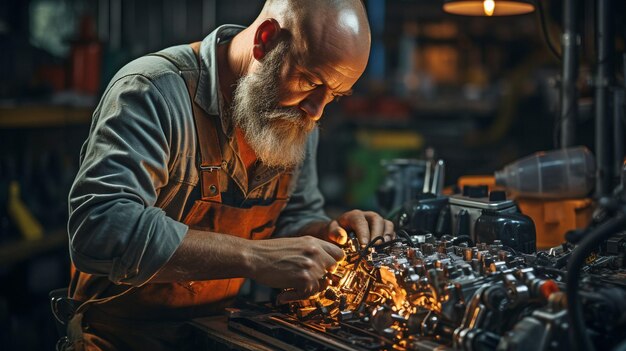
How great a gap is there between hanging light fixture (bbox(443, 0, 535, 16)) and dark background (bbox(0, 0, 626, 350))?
22 cm

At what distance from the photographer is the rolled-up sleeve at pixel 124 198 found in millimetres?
1736

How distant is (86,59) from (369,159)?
244 cm

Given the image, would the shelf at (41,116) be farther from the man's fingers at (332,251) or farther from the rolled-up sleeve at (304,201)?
the man's fingers at (332,251)

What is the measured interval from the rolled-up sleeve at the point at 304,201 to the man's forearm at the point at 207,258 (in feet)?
2.05

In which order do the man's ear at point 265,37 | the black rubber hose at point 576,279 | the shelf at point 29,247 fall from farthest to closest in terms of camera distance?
1. the shelf at point 29,247
2. the man's ear at point 265,37
3. the black rubber hose at point 576,279

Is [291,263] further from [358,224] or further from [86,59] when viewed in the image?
[86,59]

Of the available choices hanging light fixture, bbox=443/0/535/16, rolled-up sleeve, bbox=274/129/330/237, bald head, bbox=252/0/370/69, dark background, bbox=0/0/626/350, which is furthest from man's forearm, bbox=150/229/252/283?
dark background, bbox=0/0/626/350

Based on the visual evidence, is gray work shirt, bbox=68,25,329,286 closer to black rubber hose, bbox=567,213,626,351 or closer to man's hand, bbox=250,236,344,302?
man's hand, bbox=250,236,344,302

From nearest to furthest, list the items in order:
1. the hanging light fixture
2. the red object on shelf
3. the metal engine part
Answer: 1. the metal engine part
2. the hanging light fixture
3. the red object on shelf

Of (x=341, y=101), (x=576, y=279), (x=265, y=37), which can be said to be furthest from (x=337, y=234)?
(x=341, y=101)

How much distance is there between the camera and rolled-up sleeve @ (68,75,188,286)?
1736 millimetres

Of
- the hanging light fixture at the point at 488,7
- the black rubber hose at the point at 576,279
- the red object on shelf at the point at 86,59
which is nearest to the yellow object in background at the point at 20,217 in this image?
the red object on shelf at the point at 86,59

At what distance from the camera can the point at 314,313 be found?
1.89 metres

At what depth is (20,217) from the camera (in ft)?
13.5
